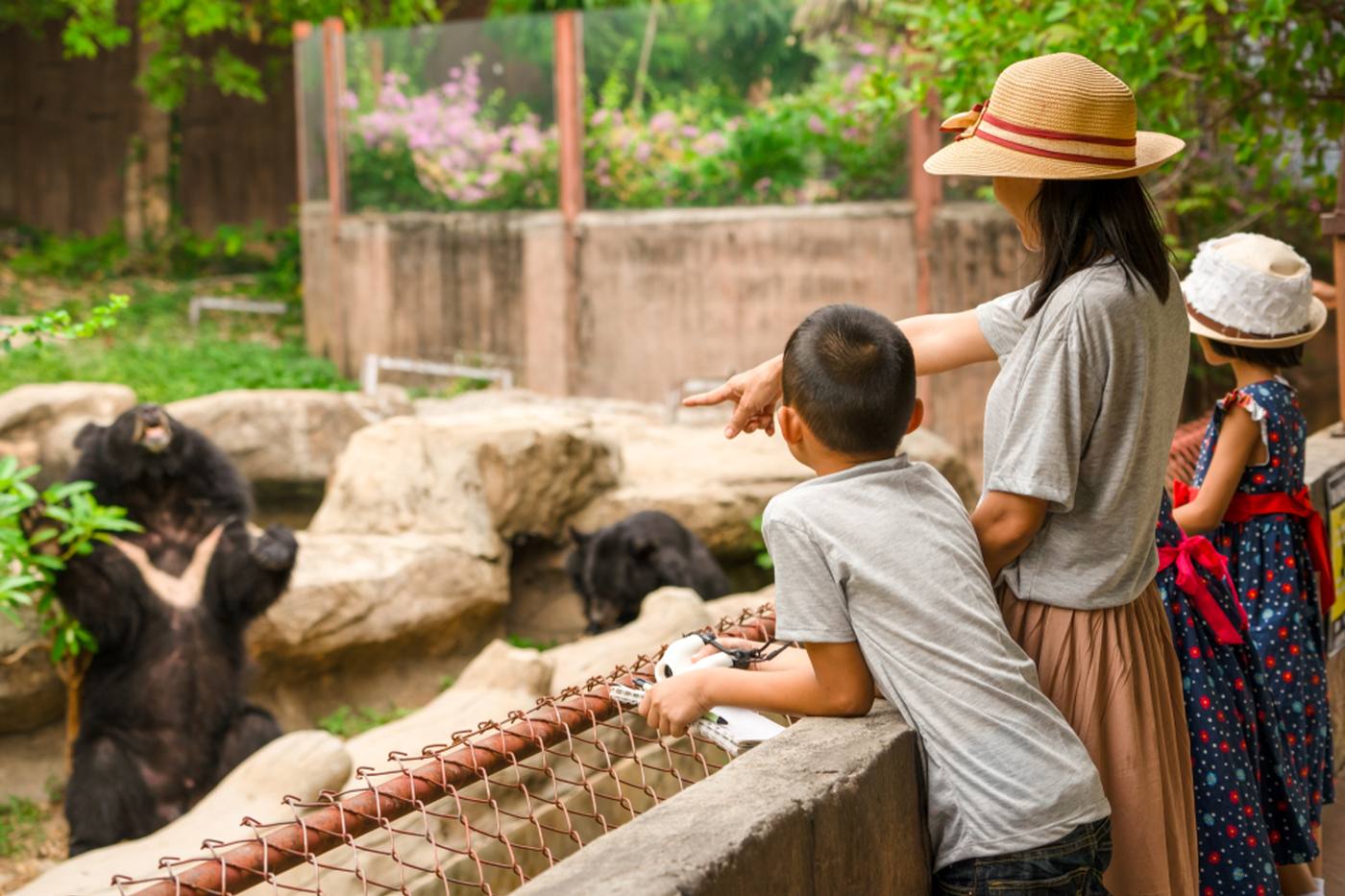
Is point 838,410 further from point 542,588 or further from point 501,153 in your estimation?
point 501,153

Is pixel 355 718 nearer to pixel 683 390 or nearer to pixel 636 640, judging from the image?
pixel 636 640

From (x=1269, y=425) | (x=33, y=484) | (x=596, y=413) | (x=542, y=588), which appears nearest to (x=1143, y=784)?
(x=1269, y=425)

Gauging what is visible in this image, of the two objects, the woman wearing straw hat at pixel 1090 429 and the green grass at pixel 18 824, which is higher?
the woman wearing straw hat at pixel 1090 429

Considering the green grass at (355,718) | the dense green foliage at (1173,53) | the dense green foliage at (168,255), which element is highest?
the dense green foliage at (1173,53)

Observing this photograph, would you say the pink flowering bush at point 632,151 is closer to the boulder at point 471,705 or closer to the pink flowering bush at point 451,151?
the pink flowering bush at point 451,151

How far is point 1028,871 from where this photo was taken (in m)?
2.09

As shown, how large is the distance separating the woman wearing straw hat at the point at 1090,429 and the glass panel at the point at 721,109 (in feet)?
30.6

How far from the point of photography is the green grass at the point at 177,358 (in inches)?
516

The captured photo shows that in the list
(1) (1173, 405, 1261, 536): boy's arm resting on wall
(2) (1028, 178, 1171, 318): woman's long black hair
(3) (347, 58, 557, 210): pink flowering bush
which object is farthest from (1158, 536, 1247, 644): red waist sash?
(3) (347, 58, 557, 210): pink flowering bush

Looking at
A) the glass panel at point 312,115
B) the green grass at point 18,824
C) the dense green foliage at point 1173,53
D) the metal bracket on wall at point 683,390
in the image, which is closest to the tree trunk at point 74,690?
the green grass at point 18,824

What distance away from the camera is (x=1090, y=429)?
2.26 meters

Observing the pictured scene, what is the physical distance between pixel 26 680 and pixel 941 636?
6.13 meters

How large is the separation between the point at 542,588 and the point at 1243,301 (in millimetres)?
6949

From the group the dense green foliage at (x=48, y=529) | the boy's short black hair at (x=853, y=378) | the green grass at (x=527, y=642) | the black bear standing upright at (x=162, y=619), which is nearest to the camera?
the boy's short black hair at (x=853, y=378)
